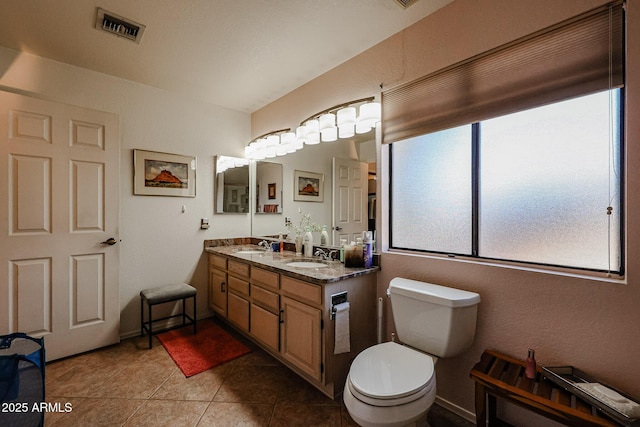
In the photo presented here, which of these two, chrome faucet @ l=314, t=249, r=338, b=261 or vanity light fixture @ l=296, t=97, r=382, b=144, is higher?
vanity light fixture @ l=296, t=97, r=382, b=144

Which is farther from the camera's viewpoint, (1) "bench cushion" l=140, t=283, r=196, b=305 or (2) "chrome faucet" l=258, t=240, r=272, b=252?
(2) "chrome faucet" l=258, t=240, r=272, b=252

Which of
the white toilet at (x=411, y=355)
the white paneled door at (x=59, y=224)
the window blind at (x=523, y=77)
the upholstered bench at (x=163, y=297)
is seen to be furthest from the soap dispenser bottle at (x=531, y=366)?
the white paneled door at (x=59, y=224)

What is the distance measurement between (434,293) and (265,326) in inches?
52.2

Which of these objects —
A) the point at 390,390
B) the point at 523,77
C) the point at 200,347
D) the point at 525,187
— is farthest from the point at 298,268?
the point at 523,77

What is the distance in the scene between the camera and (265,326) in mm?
2184

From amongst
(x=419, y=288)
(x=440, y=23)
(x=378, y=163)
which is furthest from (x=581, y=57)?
(x=419, y=288)

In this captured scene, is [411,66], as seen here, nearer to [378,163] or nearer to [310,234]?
[378,163]

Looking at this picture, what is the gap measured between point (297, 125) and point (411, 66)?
125cm

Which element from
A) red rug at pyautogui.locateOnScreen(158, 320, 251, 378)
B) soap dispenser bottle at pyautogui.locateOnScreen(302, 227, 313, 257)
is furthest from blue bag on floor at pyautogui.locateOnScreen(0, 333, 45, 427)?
soap dispenser bottle at pyautogui.locateOnScreen(302, 227, 313, 257)

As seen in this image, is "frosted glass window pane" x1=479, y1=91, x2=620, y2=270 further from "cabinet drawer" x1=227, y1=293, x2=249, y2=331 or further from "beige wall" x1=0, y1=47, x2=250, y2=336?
"beige wall" x1=0, y1=47, x2=250, y2=336

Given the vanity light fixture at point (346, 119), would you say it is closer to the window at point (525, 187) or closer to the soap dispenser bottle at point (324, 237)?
the window at point (525, 187)

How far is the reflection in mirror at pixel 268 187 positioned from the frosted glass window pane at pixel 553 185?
6.64ft

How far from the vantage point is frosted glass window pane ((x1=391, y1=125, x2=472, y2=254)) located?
173cm

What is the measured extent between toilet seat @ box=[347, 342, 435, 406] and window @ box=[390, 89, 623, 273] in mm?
713
